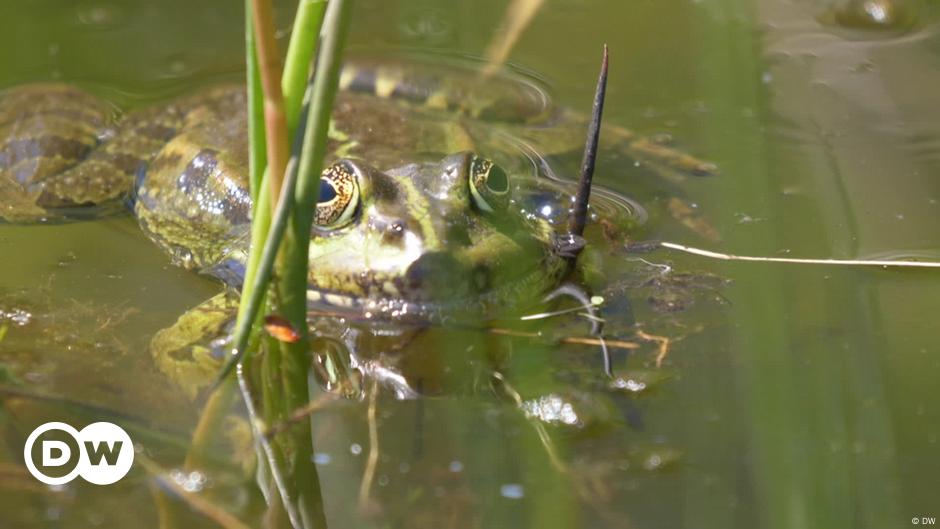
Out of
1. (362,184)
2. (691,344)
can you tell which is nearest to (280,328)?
(362,184)

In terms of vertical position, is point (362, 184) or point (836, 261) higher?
point (362, 184)

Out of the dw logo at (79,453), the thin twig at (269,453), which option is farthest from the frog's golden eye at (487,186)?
the dw logo at (79,453)

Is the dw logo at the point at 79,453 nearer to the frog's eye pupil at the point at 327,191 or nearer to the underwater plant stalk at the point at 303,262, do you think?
the underwater plant stalk at the point at 303,262

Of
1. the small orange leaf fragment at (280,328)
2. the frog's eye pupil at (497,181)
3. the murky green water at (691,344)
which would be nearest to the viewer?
the murky green water at (691,344)

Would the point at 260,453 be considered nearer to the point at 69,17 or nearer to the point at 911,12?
the point at 69,17

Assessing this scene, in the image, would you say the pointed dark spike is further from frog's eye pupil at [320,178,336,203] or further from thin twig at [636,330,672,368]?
frog's eye pupil at [320,178,336,203]

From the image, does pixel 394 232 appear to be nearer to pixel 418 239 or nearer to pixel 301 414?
A: pixel 418 239
